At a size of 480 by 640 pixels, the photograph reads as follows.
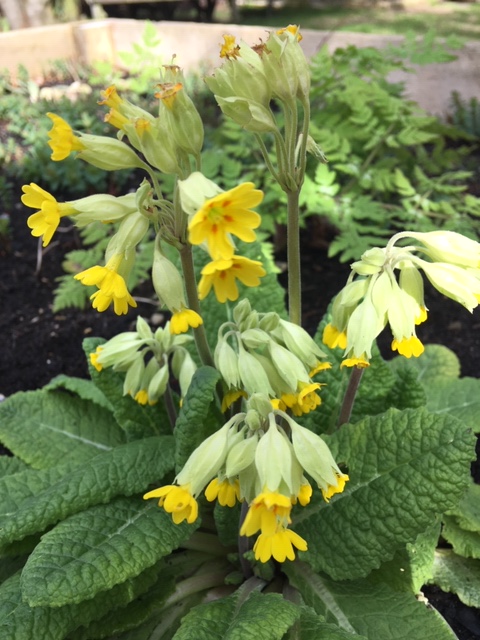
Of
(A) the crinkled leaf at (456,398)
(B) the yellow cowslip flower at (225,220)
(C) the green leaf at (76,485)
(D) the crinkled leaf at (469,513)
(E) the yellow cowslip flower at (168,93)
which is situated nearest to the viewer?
(B) the yellow cowslip flower at (225,220)

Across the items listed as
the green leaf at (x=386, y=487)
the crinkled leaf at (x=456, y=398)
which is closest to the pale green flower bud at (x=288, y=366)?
the green leaf at (x=386, y=487)

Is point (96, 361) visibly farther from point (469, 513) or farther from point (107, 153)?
point (469, 513)

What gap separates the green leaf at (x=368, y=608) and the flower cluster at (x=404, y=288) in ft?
2.49

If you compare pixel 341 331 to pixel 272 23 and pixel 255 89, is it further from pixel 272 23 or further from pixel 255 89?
pixel 272 23

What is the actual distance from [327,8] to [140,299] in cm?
1020

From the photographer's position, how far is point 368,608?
1795 mm

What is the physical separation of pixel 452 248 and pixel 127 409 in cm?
117

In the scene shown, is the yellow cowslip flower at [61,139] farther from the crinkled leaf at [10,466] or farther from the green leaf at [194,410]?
the crinkled leaf at [10,466]

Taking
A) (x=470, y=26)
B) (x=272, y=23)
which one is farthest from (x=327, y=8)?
(x=470, y=26)

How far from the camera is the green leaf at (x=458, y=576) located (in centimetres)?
201

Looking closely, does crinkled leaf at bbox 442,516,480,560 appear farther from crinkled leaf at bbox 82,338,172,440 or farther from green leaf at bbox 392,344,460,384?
crinkled leaf at bbox 82,338,172,440

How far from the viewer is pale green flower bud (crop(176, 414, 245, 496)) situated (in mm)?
1390

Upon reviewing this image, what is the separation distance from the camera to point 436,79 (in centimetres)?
573

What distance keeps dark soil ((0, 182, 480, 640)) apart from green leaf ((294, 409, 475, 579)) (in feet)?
4.82
